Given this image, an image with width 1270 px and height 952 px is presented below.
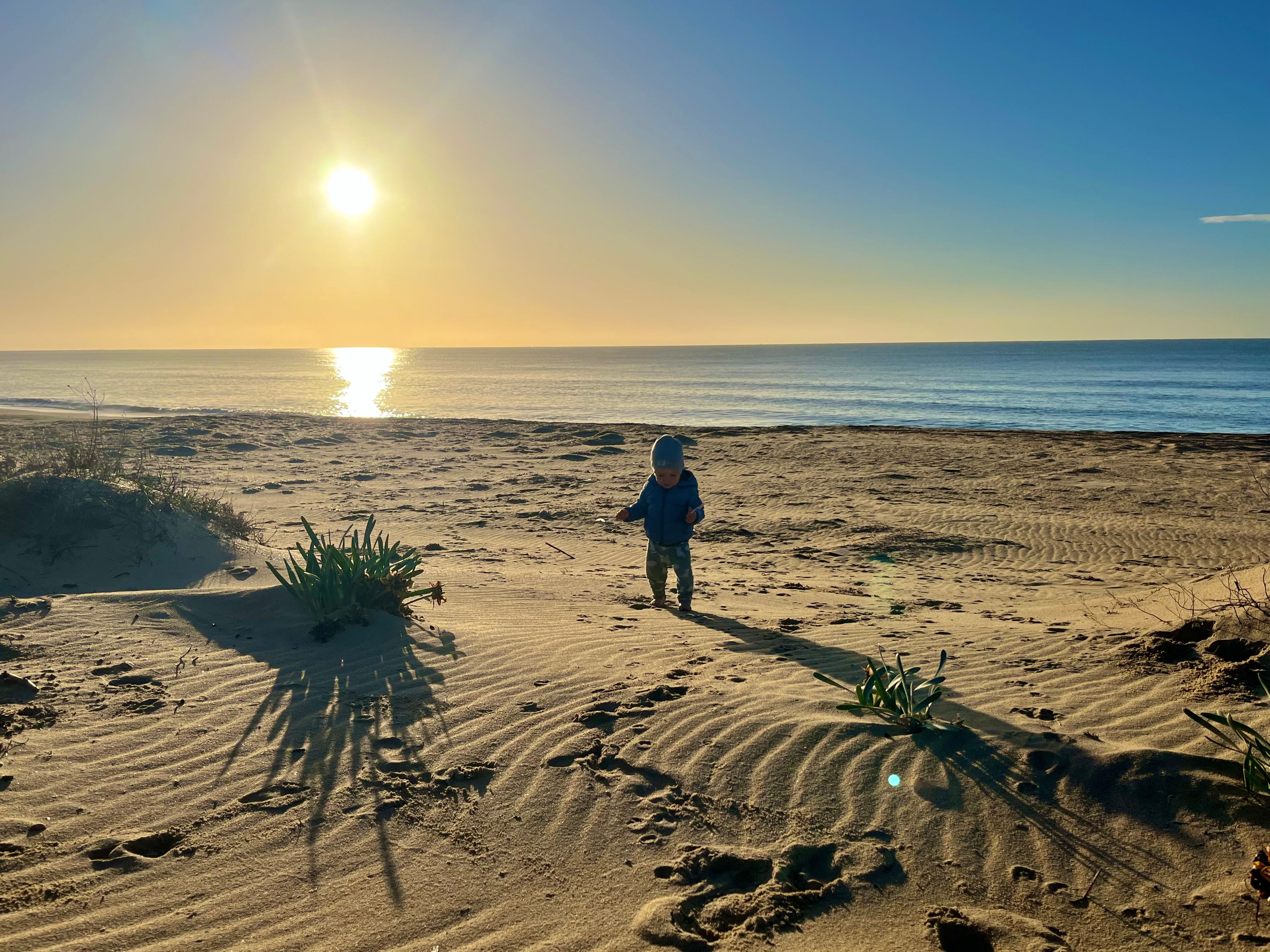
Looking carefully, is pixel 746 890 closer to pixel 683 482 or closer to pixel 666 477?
pixel 666 477

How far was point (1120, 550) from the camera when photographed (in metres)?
9.82

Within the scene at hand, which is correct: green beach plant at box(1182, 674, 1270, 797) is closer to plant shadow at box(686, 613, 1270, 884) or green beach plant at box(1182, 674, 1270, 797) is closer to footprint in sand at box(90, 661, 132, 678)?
plant shadow at box(686, 613, 1270, 884)

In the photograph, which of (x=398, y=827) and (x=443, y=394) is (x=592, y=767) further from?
(x=443, y=394)

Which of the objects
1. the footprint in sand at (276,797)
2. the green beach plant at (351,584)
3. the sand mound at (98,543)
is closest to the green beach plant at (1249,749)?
the footprint in sand at (276,797)

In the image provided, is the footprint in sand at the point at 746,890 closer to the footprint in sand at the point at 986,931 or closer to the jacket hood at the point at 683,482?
the footprint in sand at the point at 986,931

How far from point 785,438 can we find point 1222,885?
65.5 ft

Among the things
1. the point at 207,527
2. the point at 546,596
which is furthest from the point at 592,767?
the point at 207,527

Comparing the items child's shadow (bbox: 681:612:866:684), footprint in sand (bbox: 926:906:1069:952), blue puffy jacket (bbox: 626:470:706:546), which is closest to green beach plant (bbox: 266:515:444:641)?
blue puffy jacket (bbox: 626:470:706:546)

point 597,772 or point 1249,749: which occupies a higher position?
point 1249,749

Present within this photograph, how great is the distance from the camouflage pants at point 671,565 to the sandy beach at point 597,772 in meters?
0.27

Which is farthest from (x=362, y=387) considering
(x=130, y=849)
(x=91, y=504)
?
(x=130, y=849)

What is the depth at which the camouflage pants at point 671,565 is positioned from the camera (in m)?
6.61

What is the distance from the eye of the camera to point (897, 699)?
3.85 m

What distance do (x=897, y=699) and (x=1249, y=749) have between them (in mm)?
1339
